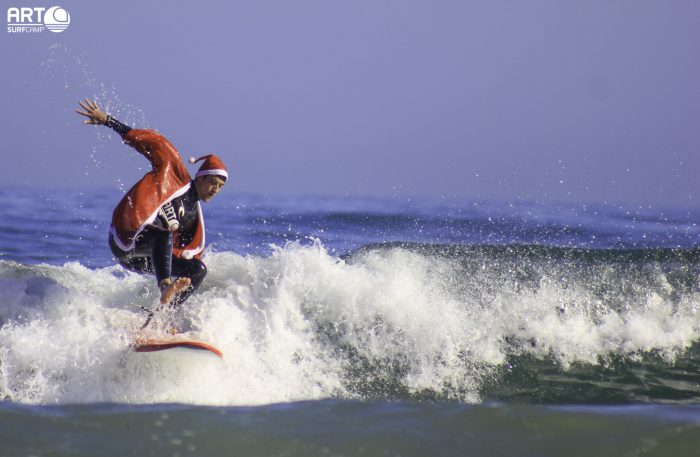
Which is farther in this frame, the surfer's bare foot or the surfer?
the surfer

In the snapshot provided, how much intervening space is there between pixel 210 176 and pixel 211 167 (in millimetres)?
72

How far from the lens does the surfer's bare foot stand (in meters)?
5.56

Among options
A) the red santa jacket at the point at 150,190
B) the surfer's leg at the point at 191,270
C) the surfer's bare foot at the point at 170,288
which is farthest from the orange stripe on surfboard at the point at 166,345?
the red santa jacket at the point at 150,190

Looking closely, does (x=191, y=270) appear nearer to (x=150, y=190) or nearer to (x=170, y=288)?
(x=170, y=288)

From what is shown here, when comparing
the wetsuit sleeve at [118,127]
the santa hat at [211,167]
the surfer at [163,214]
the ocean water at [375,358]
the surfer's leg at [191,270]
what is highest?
the wetsuit sleeve at [118,127]

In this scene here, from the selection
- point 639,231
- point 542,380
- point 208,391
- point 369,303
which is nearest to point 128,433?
point 208,391

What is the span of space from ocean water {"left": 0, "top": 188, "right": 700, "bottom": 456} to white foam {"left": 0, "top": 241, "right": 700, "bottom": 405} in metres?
0.02

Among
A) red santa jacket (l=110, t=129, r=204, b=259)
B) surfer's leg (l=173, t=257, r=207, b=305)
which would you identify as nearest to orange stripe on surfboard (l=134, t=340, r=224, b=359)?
surfer's leg (l=173, t=257, r=207, b=305)

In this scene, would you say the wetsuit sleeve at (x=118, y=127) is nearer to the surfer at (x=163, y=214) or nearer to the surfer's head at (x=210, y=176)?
the surfer at (x=163, y=214)

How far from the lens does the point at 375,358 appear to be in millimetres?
6160

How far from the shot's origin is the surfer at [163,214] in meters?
5.66

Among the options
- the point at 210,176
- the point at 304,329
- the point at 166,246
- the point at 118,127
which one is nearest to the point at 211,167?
the point at 210,176

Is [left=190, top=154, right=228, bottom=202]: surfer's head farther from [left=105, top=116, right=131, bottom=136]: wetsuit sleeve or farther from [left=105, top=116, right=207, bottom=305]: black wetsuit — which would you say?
[left=105, top=116, right=131, bottom=136]: wetsuit sleeve

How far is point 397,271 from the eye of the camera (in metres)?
7.09
